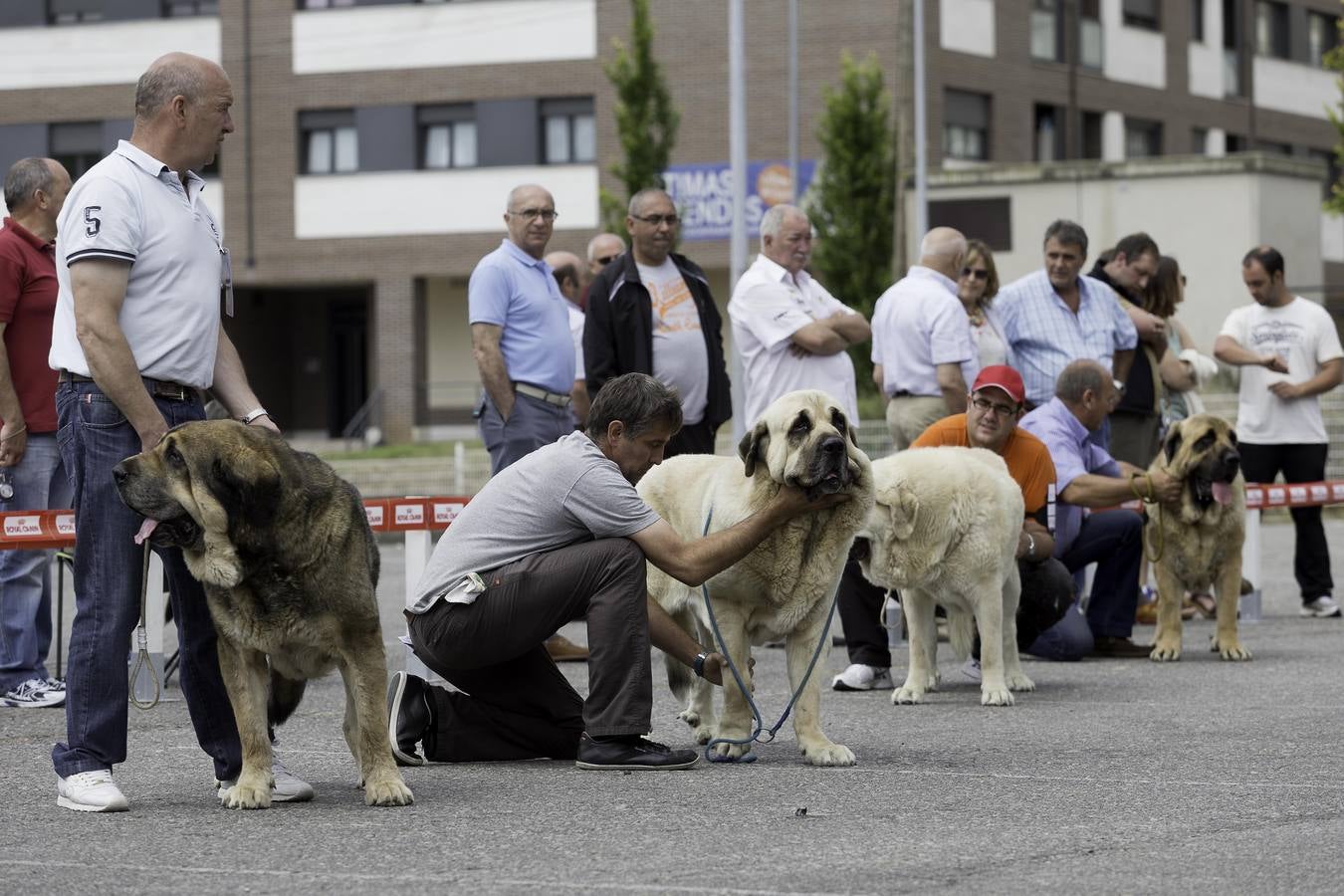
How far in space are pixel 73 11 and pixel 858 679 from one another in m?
38.4

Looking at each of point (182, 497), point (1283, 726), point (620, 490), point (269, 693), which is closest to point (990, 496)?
point (1283, 726)

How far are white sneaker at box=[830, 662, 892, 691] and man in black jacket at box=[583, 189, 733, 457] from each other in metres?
1.53

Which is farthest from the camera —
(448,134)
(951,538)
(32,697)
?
(448,134)

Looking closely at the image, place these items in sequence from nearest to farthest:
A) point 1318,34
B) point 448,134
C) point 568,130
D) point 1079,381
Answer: point 1079,381
point 568,130
point 448,134
point 1318,34

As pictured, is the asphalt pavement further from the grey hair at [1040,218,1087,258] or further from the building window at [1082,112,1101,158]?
the building window at [1082,112,1101,158]

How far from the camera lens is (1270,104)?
49.2m

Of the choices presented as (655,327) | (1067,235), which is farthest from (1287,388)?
(655,327)

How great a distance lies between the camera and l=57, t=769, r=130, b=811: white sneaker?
613cm

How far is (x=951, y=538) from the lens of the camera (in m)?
8.63

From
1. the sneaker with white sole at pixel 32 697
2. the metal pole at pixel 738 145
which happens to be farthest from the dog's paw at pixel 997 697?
the metal pole at pixel 738 145

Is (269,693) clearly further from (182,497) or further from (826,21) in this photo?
(826,21)

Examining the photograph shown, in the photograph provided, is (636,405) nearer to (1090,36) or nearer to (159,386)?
(159,386)

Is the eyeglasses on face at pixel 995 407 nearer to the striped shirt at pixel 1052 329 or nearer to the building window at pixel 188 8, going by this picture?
Result: the striped shirt at pixel 1052 329

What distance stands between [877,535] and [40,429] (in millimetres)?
3787
